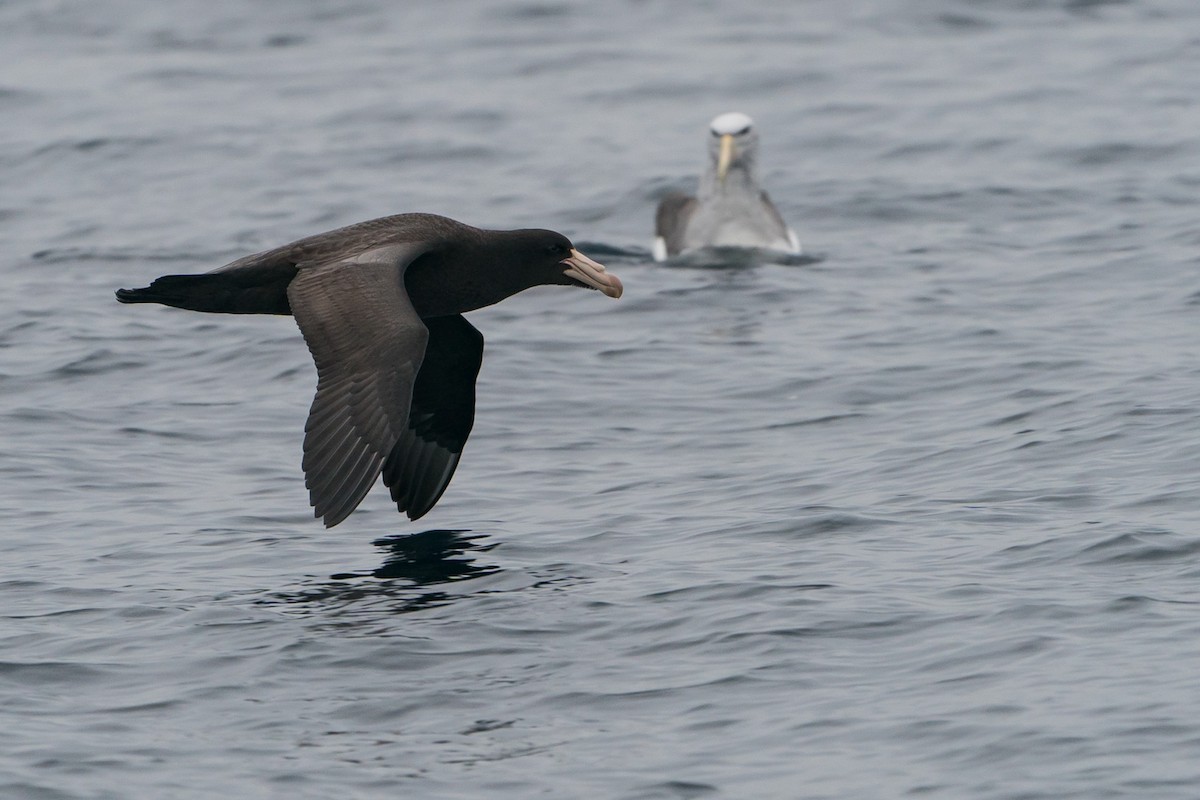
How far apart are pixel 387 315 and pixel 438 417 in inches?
63.7

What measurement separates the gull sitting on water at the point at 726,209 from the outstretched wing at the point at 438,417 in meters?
6.94

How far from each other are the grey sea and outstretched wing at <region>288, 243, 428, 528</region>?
58 cm

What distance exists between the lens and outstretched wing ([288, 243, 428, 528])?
8.77 metres

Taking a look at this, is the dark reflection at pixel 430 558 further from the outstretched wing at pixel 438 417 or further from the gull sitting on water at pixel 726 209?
the gull sitting on water at pixel 726 209

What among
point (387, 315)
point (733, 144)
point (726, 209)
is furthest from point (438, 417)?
point (733, 144)

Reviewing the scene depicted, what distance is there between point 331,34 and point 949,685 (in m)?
19.2

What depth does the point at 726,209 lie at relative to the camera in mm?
17719

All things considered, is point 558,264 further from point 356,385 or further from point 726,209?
point 726,209

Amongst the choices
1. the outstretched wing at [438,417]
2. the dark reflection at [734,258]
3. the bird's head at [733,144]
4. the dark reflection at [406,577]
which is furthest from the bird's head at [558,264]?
the bird's head at [733,144]

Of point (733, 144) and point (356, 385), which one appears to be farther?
point (733, 144)

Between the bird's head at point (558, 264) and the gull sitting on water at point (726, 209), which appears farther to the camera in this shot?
the gull sitting on water at point (726, 209)

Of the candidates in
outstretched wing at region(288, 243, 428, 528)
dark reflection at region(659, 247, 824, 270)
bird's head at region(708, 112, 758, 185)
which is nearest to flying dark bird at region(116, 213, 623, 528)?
outstretched wing at region(288, 243, 428, 528)

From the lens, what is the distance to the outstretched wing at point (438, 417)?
10.4 metres

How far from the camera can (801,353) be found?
13.9 metres
